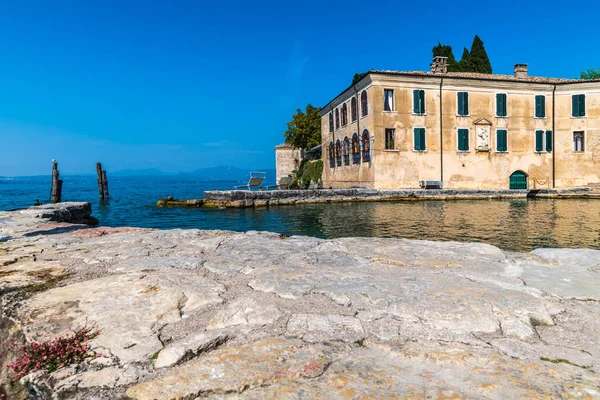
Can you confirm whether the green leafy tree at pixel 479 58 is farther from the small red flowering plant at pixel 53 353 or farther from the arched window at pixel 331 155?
the small red flowering plant at pixel 53 353

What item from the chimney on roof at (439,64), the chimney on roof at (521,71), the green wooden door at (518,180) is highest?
the chimney on roof at (439,64)

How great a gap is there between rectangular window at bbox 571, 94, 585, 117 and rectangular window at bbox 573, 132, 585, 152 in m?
1.43

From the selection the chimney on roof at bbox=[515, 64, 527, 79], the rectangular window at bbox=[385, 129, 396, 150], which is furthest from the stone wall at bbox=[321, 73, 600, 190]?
the chimney on roof at bbox=[515, 64, 527, 79]

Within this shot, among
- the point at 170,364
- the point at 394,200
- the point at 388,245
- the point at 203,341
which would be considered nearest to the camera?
the point at 170,364

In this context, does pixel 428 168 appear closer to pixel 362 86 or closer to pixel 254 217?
pixel 362 86

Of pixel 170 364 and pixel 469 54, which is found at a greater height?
pixel 469 54

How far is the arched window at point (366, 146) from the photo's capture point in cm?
2550

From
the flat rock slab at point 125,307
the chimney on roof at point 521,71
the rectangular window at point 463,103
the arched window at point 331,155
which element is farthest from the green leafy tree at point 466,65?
the flat rock slab at point 125,307

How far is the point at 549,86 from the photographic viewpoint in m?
26.8

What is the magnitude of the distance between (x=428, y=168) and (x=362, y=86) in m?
7.44

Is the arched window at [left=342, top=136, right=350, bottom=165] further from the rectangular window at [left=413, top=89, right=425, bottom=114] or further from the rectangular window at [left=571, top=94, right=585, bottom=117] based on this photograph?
the rectangular window at [left=571, top=94, right=585, bottom=117]

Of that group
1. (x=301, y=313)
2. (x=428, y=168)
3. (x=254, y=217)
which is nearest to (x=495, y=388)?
(x=301, y=313)

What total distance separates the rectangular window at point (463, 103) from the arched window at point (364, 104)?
6.62m

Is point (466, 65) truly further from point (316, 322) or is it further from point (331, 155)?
point (316, 322)
